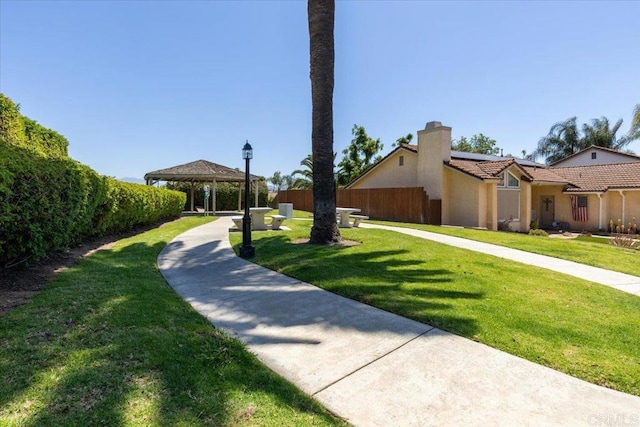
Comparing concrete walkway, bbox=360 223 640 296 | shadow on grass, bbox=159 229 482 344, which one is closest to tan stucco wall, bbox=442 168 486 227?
concrete walkway, bbox=360 223 640 296

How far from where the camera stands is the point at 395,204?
883 inches

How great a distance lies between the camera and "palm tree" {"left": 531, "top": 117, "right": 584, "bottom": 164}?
4375 centimetres

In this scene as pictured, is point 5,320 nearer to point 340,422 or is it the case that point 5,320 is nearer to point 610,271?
point 340,422

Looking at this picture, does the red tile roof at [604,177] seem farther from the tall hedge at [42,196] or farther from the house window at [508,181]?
the tall hedge at [42,196]

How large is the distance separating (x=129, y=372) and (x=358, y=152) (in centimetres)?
4027

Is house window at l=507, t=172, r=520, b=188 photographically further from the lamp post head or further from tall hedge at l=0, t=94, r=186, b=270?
tall hedge at l=0, t=94, r=186, b=270

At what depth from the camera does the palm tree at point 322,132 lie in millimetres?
10641

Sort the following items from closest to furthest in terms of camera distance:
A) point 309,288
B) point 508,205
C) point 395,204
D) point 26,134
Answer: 1. point 309,288
2. point 26,134
3. point 508,205
4. point 395,204

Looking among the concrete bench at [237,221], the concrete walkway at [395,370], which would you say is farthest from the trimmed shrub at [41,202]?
the concrete bench at [237,221]

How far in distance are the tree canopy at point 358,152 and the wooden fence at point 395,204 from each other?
15.2 m

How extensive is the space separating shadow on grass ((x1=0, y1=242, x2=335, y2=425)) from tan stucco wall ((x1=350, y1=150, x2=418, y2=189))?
20.4 m

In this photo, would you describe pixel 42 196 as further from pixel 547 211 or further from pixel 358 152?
pixel 358 152

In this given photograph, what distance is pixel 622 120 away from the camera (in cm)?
4097

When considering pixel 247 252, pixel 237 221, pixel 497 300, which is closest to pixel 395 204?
pixel 237 221
